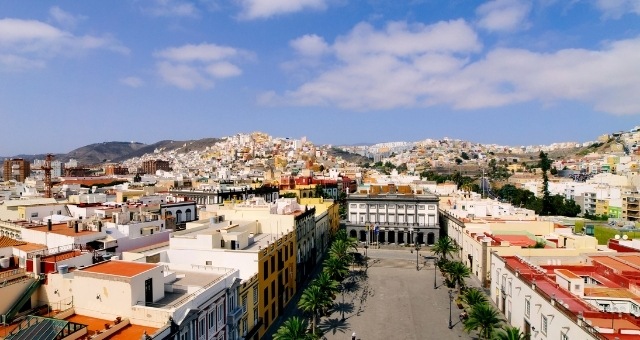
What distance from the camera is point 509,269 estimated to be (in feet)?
128

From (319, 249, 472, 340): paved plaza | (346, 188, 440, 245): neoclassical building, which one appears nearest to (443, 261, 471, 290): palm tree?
(319, 249, 472, 340): paved plaza

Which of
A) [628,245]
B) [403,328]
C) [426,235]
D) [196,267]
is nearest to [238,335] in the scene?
[196,267]

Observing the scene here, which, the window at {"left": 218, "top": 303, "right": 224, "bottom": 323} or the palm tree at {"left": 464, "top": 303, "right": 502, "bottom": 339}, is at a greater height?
the window at {"left": 218, "top": 303, "right": 224, "bottom": 323}

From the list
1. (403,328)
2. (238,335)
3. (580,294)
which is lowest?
(403,328)

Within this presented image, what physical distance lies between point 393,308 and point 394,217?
34.9m

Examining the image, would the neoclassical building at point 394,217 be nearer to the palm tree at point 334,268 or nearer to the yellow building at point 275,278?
the palm tree at point 334,268

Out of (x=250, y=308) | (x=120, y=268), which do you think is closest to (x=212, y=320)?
(x=120, y=268)

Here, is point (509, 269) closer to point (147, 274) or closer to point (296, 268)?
point (296, 268)

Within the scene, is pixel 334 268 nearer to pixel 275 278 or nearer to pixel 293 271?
pixel 293 271

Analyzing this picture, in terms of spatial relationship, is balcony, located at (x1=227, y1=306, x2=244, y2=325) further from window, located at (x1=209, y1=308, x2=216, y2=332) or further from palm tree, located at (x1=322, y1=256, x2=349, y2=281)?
palm tree, located at (x1=322, y1=256, x2=349, y2=281)

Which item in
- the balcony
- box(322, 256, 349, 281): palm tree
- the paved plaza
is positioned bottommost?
the paved plaza

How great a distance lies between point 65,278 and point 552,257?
139ft

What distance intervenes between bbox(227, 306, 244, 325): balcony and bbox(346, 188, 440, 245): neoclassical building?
4828 centimetres

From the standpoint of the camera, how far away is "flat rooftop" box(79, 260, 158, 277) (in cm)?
2190
